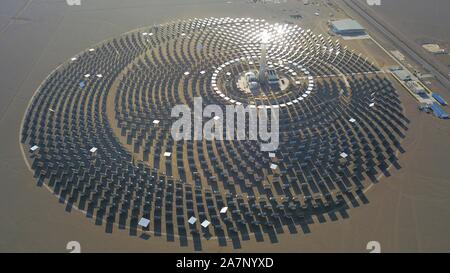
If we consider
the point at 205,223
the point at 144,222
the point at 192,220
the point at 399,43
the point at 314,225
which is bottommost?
the point at 314,225

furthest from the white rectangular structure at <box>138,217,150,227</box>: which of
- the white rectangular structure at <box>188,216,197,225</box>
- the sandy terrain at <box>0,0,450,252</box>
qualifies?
the white rectangular structure at <box>188,216,197,225</box>

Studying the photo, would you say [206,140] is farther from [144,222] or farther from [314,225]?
[314,225]

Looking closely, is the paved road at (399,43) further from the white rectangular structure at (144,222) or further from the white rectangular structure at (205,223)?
the white rectangular structure at (144,222)

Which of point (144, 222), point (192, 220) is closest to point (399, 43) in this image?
point (192, 220)

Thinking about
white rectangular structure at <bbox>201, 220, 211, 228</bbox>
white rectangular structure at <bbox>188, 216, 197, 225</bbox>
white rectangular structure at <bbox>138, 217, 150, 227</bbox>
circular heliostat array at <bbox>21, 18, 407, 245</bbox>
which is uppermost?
circular heliostat array at <bbox>21, 18, 407, 245</bbox>

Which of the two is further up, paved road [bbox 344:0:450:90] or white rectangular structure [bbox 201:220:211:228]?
paved road [bbox 344:0:450:90]

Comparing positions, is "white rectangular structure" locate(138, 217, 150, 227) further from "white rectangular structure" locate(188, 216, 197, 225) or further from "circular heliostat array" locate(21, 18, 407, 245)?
"white rectangular structure" locate(188, 216, 197, 225)

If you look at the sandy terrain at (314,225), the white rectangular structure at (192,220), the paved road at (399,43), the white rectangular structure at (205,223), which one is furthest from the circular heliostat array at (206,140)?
the paved road at (399,43)

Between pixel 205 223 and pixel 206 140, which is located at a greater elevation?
pixel 206 140
